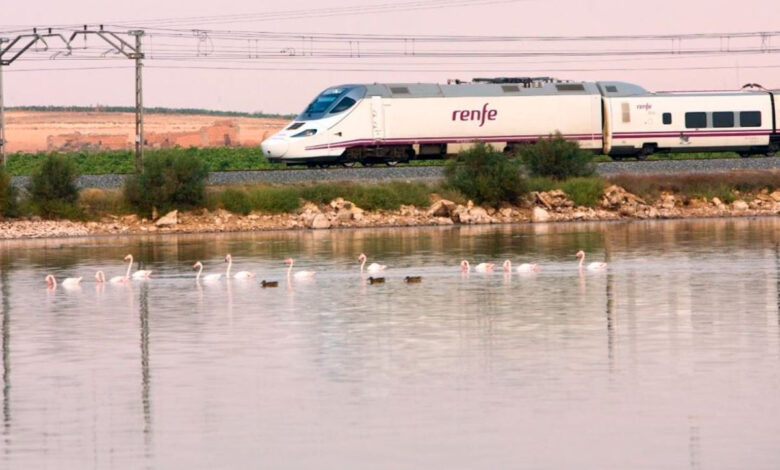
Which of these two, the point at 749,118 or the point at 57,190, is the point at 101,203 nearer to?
the point at 57,190

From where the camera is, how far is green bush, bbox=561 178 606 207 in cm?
6450

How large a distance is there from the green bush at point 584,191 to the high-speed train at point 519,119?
4.99 meters

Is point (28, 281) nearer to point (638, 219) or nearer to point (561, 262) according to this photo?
point (561, 262)

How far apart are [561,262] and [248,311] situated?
1299 cm

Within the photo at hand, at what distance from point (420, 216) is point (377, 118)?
505 cm

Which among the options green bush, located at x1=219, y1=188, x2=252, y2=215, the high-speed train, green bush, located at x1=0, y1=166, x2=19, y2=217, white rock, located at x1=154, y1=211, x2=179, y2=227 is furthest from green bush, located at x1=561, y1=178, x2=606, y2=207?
green bush, located at x1=0, y1=166, x2=19, y2=217

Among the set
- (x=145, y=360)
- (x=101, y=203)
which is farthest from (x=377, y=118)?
(x=145, y=360)

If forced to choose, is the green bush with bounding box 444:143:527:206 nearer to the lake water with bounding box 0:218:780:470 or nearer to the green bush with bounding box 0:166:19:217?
the green bush with bounding box 0:166:19:217

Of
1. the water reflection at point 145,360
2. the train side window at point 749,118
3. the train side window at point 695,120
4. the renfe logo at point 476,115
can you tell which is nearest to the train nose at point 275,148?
the renfe logo at point 476,115

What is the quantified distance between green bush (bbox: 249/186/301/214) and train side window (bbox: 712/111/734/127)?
19528 mm

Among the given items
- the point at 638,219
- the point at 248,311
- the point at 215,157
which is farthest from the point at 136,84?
the point at 215,157

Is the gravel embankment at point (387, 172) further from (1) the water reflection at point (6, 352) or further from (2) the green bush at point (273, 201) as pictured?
(1) the water reflection at point (6, 352)

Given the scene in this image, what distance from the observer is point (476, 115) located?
67688 mm

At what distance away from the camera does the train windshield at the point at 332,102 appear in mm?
64438
